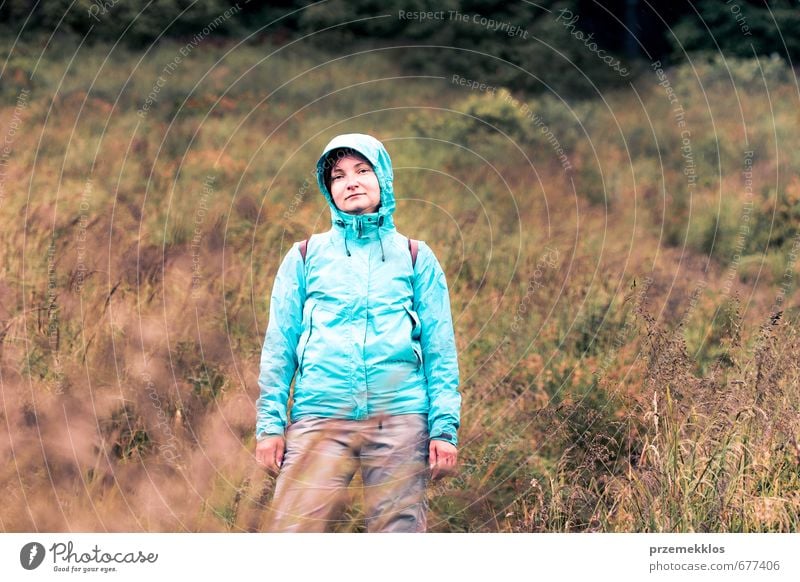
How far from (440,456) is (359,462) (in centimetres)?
34

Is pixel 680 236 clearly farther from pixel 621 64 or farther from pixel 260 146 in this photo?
pixel 621 64

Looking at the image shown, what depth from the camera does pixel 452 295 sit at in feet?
23.8

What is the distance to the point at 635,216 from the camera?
9.72 meters

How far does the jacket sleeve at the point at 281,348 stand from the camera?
4473 millimetres

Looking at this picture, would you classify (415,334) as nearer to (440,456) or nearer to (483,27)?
(440,456)

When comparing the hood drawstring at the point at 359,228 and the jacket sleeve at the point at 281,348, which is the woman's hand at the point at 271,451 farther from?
the hood drawstring at the point at 359,228

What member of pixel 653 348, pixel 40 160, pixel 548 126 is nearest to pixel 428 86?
pixel 548 126

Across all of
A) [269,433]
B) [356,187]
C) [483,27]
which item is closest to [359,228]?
[356,187]

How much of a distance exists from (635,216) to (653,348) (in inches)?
175
